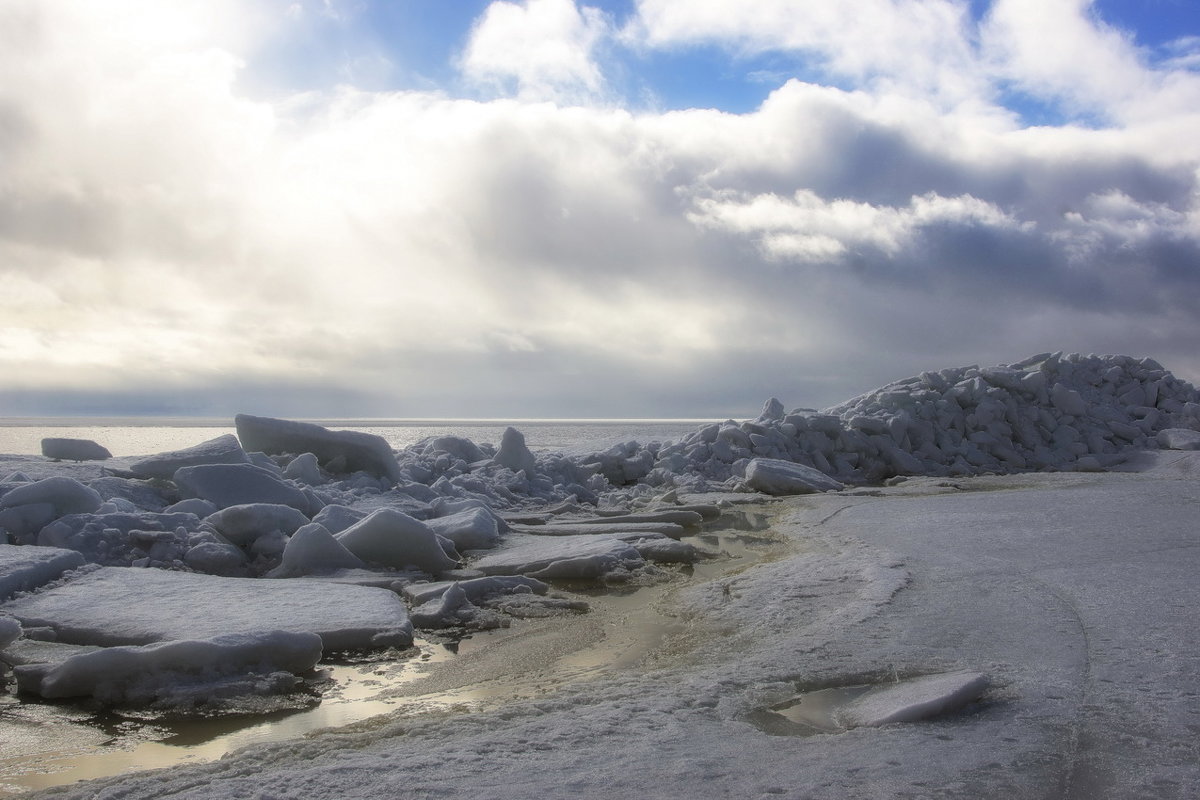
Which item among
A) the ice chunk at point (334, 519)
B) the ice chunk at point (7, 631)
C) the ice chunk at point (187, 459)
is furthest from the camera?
the ice chunk at point (187, 459)

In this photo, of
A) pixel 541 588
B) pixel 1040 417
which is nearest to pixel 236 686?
pixel 541 588

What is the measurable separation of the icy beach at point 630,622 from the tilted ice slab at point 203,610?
2cm

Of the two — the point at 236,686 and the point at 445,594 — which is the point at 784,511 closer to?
the point at 445,594

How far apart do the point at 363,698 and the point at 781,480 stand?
819 centimetres

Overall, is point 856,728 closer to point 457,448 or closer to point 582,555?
point 582,555

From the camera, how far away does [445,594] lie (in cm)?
448

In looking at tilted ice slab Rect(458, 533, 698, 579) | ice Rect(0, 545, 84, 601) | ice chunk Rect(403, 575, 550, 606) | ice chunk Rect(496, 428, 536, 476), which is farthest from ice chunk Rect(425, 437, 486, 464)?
ice Rect(0, 545, 84, 601)

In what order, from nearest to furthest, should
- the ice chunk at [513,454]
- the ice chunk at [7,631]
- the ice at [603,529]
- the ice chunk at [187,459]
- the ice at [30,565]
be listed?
the ice chunk at [7,631] < the ice at [30,565] < the ice chunk at [187,459] < the ice at [603,529] < the ice chunk at [513,454]

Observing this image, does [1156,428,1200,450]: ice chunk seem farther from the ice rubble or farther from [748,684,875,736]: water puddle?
[748,684,875,736]: water puddle

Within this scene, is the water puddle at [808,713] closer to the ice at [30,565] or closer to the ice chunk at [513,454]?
the ice at [30,565]

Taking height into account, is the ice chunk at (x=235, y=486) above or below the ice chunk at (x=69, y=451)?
below

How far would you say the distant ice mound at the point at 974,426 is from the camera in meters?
12.6

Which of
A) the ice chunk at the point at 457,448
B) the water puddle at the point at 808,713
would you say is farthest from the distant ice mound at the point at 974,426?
the water puddle at the point at 808,713

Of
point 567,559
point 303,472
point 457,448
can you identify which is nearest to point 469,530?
point 567,559
